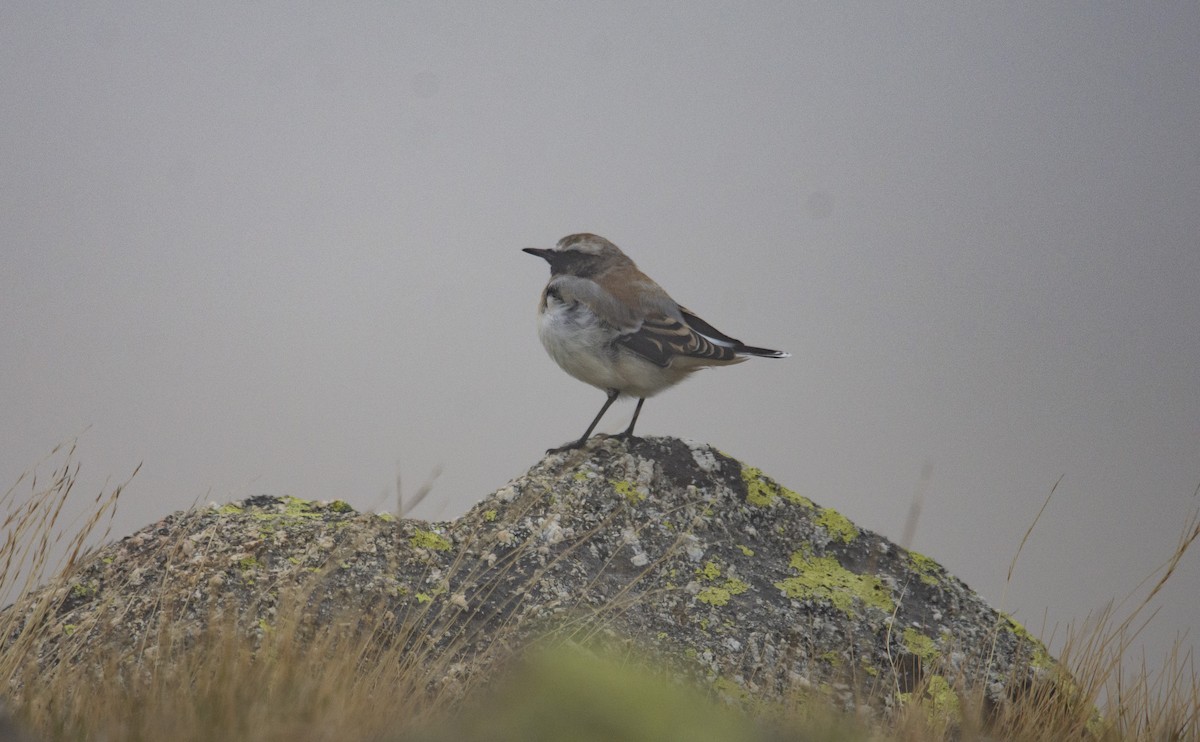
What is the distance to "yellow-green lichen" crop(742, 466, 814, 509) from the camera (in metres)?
5.74

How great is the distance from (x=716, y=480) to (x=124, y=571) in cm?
301

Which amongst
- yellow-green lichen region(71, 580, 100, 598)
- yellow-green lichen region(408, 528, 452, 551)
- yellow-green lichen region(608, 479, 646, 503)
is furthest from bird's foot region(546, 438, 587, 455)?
yellow-green lichen region(71, 580, 100, 598)

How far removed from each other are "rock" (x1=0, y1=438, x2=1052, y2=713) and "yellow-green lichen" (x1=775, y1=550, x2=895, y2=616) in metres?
0.01

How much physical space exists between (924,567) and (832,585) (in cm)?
73

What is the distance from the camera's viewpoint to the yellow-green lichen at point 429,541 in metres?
4.99

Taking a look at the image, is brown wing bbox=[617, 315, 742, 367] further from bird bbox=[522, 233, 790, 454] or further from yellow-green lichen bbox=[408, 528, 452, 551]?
yellow-green lichen bbox=[408, 528, 452, 551]

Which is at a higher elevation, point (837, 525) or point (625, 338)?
point (625, 338)

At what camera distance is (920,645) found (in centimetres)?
503

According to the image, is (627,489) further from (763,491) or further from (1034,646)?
(1034,646)

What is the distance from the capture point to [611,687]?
2336mm

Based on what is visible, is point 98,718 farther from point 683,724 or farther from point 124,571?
point 683,724

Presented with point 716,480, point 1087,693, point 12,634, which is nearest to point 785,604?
point 716,480

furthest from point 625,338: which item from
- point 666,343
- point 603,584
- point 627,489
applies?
point 603,584

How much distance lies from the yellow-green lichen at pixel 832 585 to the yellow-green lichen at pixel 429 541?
5.38 ft
